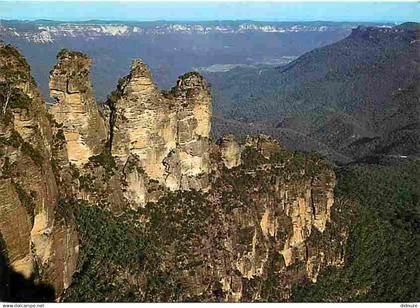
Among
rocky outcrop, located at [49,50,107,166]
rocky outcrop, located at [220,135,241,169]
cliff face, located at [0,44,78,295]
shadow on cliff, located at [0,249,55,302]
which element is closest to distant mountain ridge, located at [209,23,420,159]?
rocky outcrop, located at [220,135,241,169]

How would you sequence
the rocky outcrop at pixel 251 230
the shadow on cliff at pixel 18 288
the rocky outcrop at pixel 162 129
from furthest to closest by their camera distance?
the rocky outcrop at pixel 162 129, the rocky outcrop at pixel 251 230, the shadow on cliff at pixel 18 288

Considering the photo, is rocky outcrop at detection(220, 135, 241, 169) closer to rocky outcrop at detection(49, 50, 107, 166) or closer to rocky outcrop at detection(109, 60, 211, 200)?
rocky outcrop at detection(109, 60, 211, 200)

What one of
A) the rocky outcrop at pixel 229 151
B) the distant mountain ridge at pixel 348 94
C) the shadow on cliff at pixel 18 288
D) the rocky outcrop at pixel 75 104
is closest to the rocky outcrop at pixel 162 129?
the rocky outcrop at pixel 75 104

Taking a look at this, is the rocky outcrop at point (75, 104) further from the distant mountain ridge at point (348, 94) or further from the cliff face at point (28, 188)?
the distant mountain ridge at point (348, 94)

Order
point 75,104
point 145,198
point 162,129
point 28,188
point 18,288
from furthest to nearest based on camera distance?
point 162,129, point 145,198, point 75,104, point 28,188, point 18,288

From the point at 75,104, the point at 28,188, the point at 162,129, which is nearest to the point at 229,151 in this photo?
the point at 162,129

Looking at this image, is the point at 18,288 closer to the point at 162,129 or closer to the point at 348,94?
the point at 162,129
